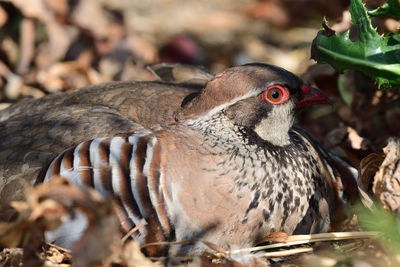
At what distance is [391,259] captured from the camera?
2.40 meters

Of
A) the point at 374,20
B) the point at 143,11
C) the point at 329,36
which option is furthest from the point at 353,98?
the point at 143,11

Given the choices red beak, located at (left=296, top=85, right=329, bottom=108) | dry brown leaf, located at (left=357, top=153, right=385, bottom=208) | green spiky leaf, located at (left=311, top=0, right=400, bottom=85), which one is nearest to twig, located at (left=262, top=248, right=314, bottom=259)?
dry brown leaf, located at (left=357, top=153, right=385, bottom=208)

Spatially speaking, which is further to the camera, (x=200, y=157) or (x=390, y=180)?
(x=200, y=157)

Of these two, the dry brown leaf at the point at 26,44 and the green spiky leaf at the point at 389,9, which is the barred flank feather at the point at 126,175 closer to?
the green spiky leaf at the point at 389,9

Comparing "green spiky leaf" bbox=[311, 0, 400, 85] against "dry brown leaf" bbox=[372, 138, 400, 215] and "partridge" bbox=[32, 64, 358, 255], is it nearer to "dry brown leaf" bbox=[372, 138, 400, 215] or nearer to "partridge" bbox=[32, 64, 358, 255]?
"partridge" bbox=[32, 64, 358, 255]

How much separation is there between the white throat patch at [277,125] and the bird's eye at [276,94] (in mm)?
35

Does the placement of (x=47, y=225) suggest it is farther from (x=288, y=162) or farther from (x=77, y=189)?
(x=288, y=162)

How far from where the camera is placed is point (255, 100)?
312 cm

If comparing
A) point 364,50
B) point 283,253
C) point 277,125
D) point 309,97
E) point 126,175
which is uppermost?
point 364,50

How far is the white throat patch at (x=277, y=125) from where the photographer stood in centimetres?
318

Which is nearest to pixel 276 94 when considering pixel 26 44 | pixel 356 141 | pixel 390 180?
pixel 390 180

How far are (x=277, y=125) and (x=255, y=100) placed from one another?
22cm

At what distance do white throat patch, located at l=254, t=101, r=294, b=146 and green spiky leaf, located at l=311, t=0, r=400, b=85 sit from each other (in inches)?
15.3

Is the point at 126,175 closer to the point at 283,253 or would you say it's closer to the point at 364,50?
the point at 283,253
